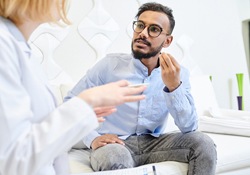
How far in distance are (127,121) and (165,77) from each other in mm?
345

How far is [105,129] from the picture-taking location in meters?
1.70

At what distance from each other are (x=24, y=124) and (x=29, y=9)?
0.27 meters

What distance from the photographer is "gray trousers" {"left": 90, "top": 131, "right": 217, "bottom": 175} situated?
136 cm

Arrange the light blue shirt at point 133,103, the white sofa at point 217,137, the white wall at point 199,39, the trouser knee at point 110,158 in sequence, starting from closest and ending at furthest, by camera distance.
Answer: the trouser knee at point 110,158, the white sofa at point 217,137, the light blue shirt at point 133,103, the white wall at point 199,39

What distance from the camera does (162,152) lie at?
159 centimetres

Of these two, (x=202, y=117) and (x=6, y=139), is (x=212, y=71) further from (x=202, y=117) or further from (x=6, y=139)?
(x=6, y=139)

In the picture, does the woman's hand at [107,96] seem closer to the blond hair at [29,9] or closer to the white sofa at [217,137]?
the blond hair at [29,9]

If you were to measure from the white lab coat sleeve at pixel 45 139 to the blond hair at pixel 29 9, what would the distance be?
Answer: 24 cm

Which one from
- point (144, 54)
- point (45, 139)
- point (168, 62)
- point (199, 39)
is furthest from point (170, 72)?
point (199, 39)

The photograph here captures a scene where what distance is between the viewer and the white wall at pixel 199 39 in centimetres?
229

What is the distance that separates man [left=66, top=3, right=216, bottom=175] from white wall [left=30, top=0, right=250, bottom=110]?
1.99ft

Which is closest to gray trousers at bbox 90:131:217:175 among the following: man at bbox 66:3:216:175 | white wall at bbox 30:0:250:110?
man at bbox 66:3:216:175

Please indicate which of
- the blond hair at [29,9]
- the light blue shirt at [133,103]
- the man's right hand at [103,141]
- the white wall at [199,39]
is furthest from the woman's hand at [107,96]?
the white wall at [199,39]

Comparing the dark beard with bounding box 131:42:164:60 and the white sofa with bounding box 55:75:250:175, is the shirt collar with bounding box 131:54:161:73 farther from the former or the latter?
the white sofa with bounding box 55:75:250:175
